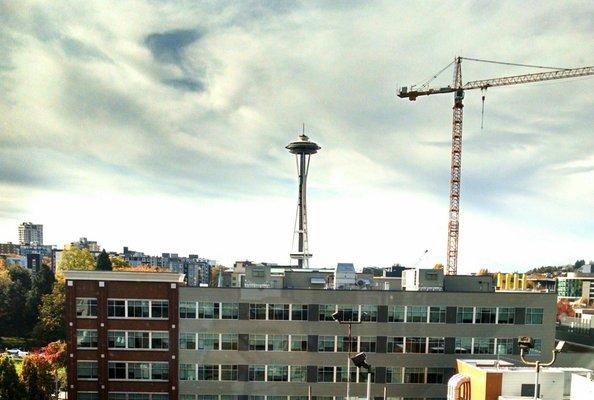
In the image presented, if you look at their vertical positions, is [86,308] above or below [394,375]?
above

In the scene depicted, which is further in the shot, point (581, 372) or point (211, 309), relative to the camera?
point (211, 309)

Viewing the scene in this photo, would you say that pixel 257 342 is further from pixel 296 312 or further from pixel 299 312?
pixel 299 312

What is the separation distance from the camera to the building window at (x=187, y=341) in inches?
1332

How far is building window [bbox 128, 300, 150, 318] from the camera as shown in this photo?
33.6 metres

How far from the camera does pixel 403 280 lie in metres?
40.4

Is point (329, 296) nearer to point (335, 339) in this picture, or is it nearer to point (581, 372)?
point (335, 339)

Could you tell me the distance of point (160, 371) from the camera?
3391 centimetres

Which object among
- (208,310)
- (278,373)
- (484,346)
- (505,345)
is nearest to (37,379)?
(208,310)

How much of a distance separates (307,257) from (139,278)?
4054cm

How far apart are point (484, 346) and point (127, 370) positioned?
116 feet

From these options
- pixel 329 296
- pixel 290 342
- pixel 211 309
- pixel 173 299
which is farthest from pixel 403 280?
pixel 173 299

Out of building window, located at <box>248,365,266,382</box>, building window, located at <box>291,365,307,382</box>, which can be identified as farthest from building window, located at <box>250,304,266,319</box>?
building window, located at <box>291,365,307,382</box>

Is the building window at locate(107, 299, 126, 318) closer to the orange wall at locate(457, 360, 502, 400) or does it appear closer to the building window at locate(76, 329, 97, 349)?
the building window at locate(76, 329, 97, 349)

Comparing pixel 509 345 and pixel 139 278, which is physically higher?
pixel 139 278
